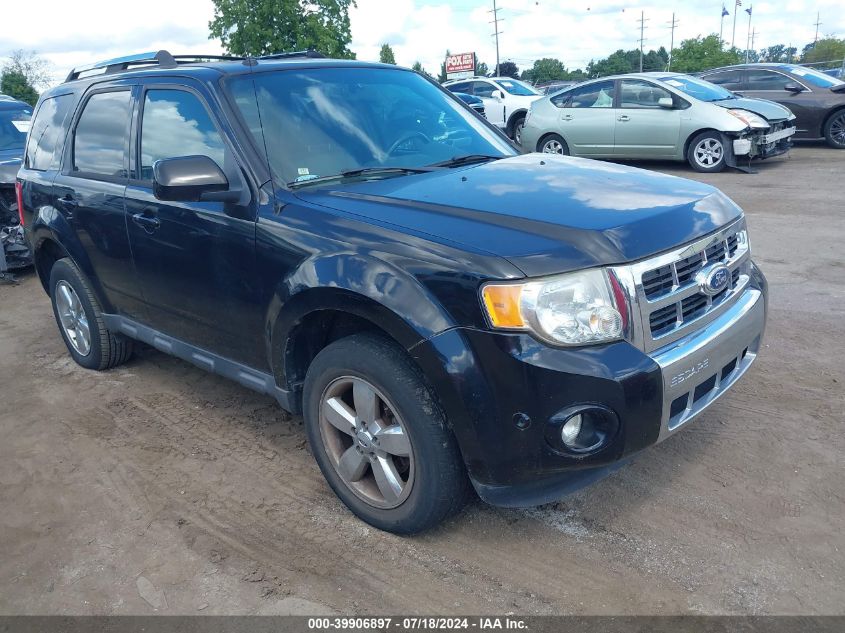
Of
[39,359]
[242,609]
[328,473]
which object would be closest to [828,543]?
[328,473]

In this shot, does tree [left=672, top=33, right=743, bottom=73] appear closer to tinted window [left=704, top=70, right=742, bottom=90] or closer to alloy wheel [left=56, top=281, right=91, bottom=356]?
tinted window [left=704, top=70, right=742, bottom=90]

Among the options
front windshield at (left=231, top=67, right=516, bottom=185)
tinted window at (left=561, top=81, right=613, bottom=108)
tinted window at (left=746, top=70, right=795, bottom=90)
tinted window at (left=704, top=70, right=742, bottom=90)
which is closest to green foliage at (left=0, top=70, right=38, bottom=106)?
tinted window at (left=561, top=81, right=613, bottom=108)

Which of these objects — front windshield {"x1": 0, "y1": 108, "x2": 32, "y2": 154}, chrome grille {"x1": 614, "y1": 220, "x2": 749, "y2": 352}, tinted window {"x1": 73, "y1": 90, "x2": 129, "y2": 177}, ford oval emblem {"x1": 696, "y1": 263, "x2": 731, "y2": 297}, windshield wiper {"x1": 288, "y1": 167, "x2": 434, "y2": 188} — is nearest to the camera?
chrome grille {"x1": 614, "y1": 220, "x2": 749, "y2": 352}

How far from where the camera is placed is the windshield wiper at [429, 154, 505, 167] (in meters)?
3.65

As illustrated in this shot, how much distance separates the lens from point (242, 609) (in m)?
2.69

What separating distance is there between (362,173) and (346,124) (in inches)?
13.3

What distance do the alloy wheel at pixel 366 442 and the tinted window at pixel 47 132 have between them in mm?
2955

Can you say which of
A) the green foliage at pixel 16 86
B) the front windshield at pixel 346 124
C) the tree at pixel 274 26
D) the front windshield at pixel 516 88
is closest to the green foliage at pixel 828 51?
the tree at pixel 274 26

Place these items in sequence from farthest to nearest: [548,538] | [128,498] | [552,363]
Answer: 1. [128,498]
2. [548,538]
3. [552,363]

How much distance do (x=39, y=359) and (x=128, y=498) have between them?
8.47ft

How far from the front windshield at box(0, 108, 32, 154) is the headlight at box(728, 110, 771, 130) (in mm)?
9927

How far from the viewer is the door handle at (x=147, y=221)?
3779 mm

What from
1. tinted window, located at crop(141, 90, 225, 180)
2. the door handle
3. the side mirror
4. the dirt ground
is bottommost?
the dirt ground

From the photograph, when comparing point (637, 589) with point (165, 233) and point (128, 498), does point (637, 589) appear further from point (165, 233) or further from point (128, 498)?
point (165, 233)
